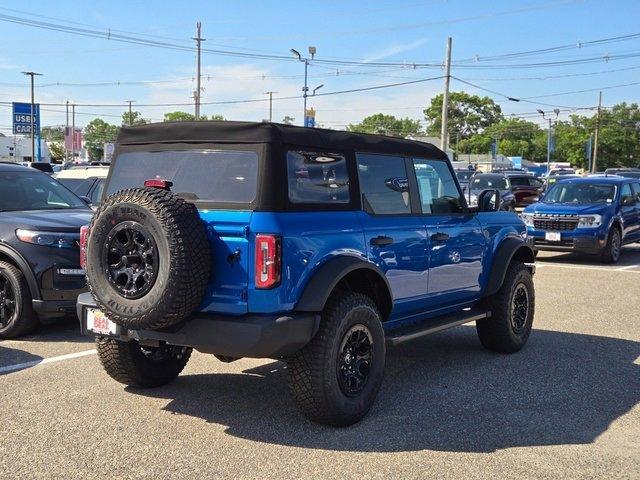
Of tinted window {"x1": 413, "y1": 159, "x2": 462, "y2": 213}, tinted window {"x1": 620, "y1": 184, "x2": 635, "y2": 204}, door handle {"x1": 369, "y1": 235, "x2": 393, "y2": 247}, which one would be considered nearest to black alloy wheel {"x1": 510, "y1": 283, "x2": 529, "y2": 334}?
tinted window {"x1": 413, "y1": 159, "x2": 462, "y2": 213}

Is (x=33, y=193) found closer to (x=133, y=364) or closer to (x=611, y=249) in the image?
(x=133, y=364)

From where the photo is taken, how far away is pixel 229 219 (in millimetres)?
4359

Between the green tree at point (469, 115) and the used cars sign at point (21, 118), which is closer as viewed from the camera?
the used cars sign at point (21, 118)

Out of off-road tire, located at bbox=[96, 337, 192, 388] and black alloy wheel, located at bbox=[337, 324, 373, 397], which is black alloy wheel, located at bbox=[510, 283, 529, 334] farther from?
off-road tire, located at bbox=[96, 337, 192, 388]

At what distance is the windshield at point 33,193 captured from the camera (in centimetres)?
796

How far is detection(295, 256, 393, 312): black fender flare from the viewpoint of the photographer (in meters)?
4.41

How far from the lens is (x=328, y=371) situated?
453cm

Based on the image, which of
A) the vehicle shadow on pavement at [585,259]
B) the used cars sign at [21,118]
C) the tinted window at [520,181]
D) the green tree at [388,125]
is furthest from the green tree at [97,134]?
the vehicle shadow on pavement at [585,259]

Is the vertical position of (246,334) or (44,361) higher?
(246,334)

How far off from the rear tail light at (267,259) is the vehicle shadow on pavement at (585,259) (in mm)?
11226

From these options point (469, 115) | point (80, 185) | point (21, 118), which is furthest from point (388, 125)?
point (80, 185)

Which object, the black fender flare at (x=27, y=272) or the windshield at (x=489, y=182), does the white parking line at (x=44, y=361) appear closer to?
the black fender flare at (x=27, y=272)

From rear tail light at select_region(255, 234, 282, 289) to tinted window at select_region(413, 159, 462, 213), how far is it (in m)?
1.92

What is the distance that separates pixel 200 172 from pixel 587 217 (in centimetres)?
1122
